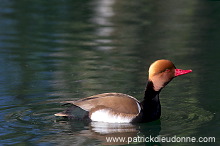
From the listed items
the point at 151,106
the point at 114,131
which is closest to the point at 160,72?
the point at 151,106

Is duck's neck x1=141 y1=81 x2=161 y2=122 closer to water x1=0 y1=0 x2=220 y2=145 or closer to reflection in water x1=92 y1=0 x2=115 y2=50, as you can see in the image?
water x1=0 y1=0 x2=220 y2=145

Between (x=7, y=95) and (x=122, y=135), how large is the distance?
294 cm

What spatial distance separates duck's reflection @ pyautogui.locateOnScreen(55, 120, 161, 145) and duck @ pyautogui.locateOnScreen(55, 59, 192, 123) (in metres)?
0.09

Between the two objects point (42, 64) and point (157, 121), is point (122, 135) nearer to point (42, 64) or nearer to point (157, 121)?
point (157, 121)

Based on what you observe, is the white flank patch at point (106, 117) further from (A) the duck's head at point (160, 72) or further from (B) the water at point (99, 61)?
(A) the duck's head at point (160, 72)

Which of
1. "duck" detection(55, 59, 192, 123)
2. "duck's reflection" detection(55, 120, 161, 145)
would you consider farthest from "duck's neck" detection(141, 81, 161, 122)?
"duck's reflection" detection(55, 120, 161, 145)

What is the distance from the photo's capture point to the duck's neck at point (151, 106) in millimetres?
9812

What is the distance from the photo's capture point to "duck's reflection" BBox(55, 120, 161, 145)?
8961 mm

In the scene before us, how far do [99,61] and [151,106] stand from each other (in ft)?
14.8

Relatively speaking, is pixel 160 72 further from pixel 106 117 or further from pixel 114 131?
pixel 114 131

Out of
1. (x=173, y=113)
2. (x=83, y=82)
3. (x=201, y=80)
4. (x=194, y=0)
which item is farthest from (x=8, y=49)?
(x=194, y=0)

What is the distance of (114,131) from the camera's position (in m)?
9.29

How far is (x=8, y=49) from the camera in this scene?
1573 cm

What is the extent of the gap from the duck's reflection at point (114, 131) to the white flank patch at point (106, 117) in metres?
0.06
